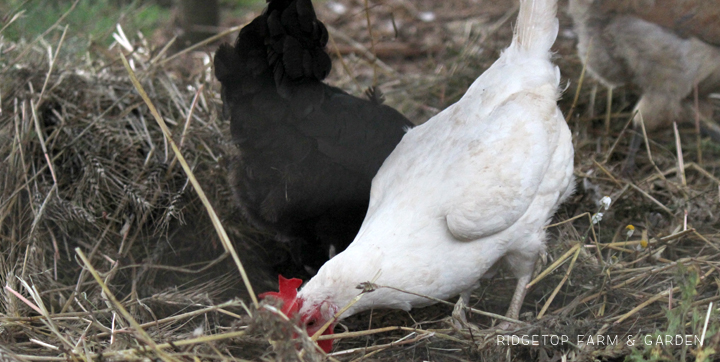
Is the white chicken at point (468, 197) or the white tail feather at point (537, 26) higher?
the white tail feather at point (537, 26)

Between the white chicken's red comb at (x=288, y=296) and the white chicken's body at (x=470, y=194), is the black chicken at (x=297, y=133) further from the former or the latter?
the white chicken's red comb at (x=288, y=296)

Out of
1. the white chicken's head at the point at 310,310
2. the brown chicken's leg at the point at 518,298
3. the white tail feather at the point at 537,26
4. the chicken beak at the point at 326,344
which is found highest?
the white tail feather at the point at 537,26

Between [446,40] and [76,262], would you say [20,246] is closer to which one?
[76,262]

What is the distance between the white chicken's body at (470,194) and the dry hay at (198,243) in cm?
15

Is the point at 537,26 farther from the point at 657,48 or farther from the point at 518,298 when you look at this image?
the point at 657,48

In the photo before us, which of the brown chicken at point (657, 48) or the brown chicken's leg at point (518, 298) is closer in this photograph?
the brown chicken's leg at point (518, 298)

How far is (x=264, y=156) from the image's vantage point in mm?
2199

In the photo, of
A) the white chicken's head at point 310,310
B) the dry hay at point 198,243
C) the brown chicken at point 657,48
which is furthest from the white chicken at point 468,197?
the brown chicken at point 657,48

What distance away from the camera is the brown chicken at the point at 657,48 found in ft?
9.67

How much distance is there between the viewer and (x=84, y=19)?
3982mm

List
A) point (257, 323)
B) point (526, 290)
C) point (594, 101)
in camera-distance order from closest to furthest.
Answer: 1. point (257, 323)
2. point (526, 290)
3. point (594, 101)

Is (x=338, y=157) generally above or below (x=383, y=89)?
above

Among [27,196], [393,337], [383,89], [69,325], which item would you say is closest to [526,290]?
[393,337]

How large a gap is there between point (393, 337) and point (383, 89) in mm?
1901
